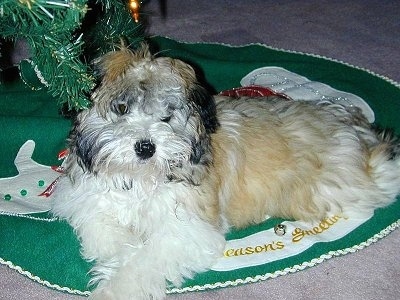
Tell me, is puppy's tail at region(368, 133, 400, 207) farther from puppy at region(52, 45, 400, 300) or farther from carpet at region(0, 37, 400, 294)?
carpet at region(0, 37, 400, 294)

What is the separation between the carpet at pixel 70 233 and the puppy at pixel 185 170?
0.08 meters

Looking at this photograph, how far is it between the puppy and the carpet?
84mm

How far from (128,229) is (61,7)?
52.8 inches

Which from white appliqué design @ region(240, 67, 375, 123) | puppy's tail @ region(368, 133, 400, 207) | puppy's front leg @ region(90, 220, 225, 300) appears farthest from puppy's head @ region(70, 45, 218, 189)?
white appliqué design @ region(240, 67, 375, 123)

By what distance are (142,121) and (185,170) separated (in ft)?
1.08

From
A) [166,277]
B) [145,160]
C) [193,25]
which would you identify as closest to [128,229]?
[166,277]

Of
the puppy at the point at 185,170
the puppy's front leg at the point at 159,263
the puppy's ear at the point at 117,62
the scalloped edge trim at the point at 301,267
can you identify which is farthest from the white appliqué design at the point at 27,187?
the puppy's ear at the point at 117,62

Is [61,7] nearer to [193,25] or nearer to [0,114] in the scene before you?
[0,114]

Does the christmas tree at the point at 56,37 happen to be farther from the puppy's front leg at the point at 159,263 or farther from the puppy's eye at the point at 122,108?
the puppy's front leg at the point at 159,263

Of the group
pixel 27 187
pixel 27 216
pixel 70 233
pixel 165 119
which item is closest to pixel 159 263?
pixel 70 233

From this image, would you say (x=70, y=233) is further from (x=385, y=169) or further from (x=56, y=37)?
(x=385, y=169)

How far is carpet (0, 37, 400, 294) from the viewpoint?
10.3 ft

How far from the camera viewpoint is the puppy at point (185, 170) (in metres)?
2.70

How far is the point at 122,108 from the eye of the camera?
268 centimetres
